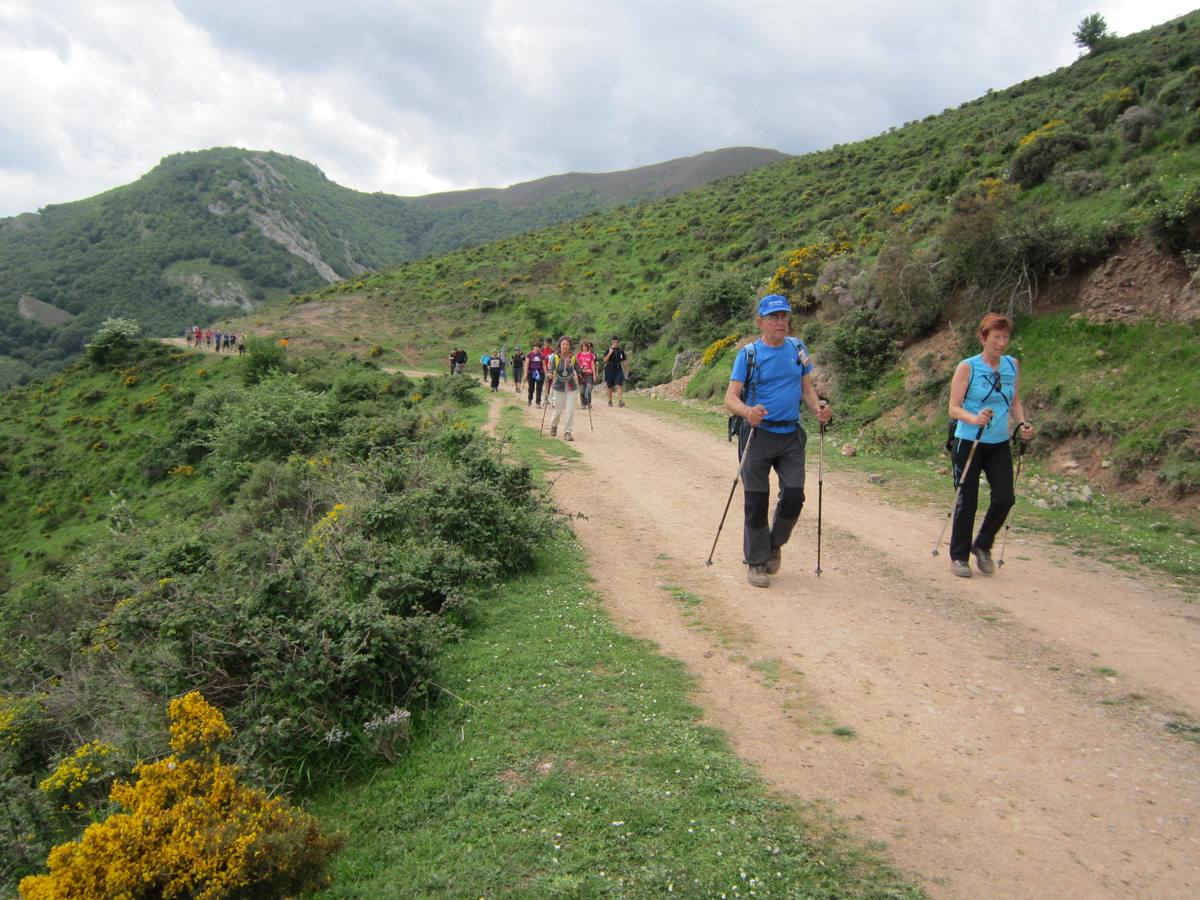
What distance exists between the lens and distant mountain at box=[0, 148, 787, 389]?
94.9 metres

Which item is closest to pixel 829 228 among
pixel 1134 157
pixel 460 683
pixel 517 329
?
pixel 1134 157

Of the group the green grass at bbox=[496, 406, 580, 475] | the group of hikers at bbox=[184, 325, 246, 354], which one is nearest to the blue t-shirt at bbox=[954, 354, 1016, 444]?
the green grass at bbox=[496, 406, 580, 475]

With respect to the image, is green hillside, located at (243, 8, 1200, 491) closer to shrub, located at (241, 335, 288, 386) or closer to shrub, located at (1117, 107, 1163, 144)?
shrub, located at (1117, 107, 1163, 144)

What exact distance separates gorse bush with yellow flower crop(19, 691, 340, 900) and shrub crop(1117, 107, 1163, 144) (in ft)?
59.4

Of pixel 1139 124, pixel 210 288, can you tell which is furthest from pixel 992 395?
pixel 210 288

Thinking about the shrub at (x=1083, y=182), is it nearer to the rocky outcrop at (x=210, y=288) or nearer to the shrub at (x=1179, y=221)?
the shrub at (x=1179, y=221)

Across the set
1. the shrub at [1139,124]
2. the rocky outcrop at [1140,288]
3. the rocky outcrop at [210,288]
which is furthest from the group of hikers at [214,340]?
the rocky outcrop at [210,288]

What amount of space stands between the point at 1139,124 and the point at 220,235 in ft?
457

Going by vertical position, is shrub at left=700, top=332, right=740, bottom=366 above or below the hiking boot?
above

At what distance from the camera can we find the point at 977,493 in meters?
5.92

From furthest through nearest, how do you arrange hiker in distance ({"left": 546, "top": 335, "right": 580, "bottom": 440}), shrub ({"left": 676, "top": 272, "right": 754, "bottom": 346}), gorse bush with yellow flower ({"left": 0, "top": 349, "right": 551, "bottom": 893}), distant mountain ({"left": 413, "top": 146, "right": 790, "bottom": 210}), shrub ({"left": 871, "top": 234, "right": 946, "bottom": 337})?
distant mountain ({"left": 413, "top": 146, "right": 790, "bottom": 210})
shrub ({"left": 676, "top": 272, "right": 754, "bottom": 346})
shrub ({"left": 871, "top": 234, "right": 946, "bottom": 337})
hiker in distance ({"left": 546, "top": 335, "right": 580, "bottom": 440})
gorse bush with yellow flower ({"left": 0, "top": 349, "right": 551, "bottom": 893})

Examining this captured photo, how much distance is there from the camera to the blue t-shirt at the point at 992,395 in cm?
596

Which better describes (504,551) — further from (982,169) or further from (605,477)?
(982,169)

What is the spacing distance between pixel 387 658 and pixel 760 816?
2.38m
